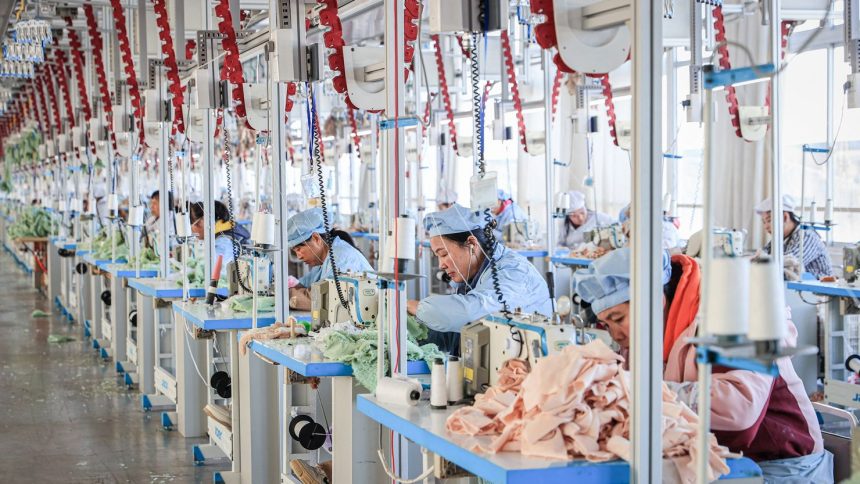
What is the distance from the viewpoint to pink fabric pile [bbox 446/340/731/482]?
252 centimetres

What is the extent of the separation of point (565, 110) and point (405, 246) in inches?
391

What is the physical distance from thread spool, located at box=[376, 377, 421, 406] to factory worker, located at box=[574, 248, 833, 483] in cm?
63

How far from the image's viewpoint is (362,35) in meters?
11.4

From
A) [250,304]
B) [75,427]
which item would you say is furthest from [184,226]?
[75,427]

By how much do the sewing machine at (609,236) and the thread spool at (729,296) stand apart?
21.3ft

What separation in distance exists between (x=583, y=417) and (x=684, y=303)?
0.79m

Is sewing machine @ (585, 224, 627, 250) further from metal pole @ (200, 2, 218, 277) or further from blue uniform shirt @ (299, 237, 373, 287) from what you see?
metal pole @ (200, 2, 218, 277)

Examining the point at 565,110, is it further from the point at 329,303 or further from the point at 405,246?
the point at 405,246

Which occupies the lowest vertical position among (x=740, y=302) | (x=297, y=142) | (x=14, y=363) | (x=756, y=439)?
(x=14, y=363)

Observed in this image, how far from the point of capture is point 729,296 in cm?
205

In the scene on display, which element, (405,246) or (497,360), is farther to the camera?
(405,246)

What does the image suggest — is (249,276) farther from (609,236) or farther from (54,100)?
(54,100)

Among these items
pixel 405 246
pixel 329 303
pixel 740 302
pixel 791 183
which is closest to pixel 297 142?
pixel 791 183

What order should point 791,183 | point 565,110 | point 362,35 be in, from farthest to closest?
1. point 565,110
2. point 362,35
3. point 791,183
